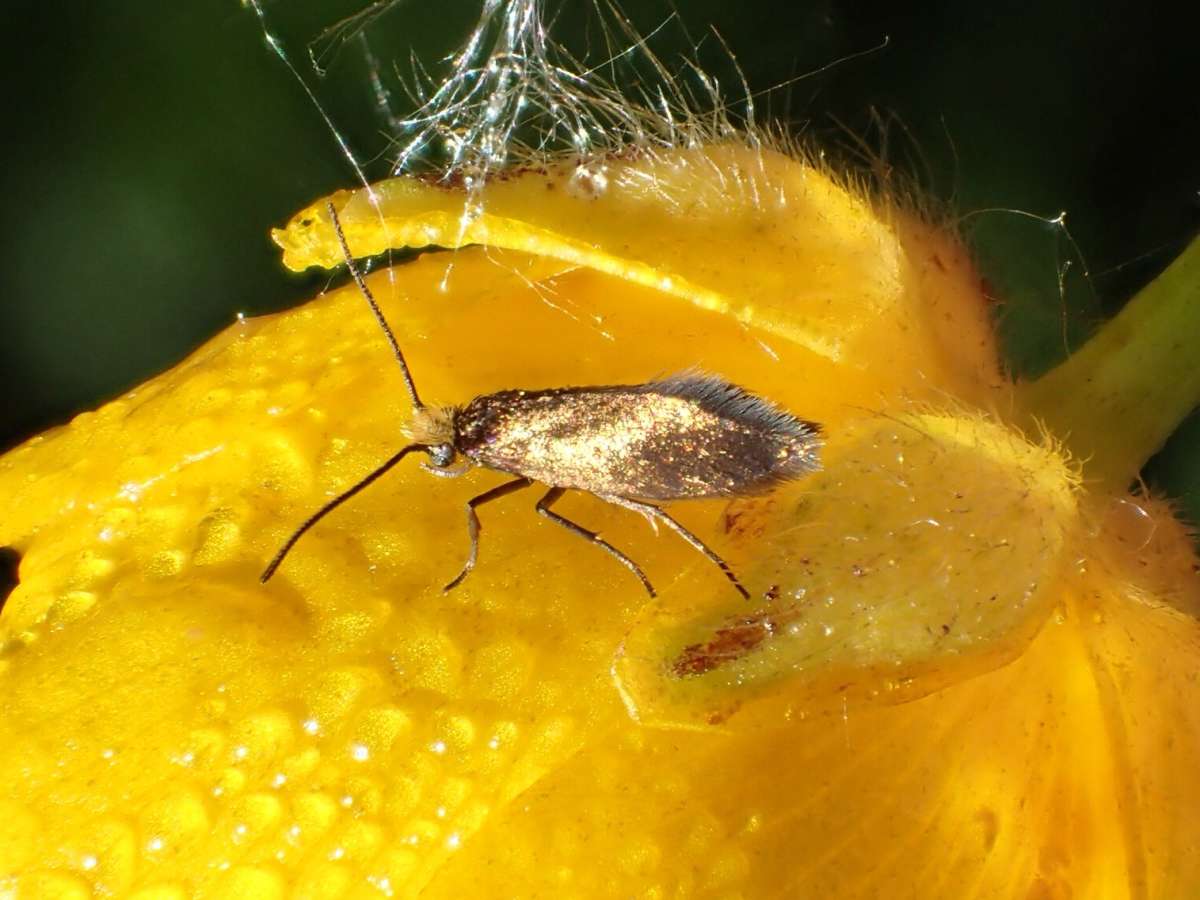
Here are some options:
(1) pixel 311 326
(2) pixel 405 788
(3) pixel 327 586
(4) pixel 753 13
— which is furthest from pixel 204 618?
(4) pixel 753 13

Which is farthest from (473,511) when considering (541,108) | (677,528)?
(541,108)

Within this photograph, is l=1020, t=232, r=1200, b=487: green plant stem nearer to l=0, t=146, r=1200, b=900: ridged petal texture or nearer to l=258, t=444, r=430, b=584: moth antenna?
l=0, t=146, r=1200, b=900: ridged petal texture

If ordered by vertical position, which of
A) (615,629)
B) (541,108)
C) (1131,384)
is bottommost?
(615,629)

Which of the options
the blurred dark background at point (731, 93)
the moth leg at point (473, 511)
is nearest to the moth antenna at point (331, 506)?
the moth leg at point (473, 511)

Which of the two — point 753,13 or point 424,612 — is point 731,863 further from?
point 753,13

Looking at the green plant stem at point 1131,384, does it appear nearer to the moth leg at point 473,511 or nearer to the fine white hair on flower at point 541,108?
the fine white hair on flower at point 541,108

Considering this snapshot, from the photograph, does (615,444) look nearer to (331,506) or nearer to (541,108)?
(331,506)
